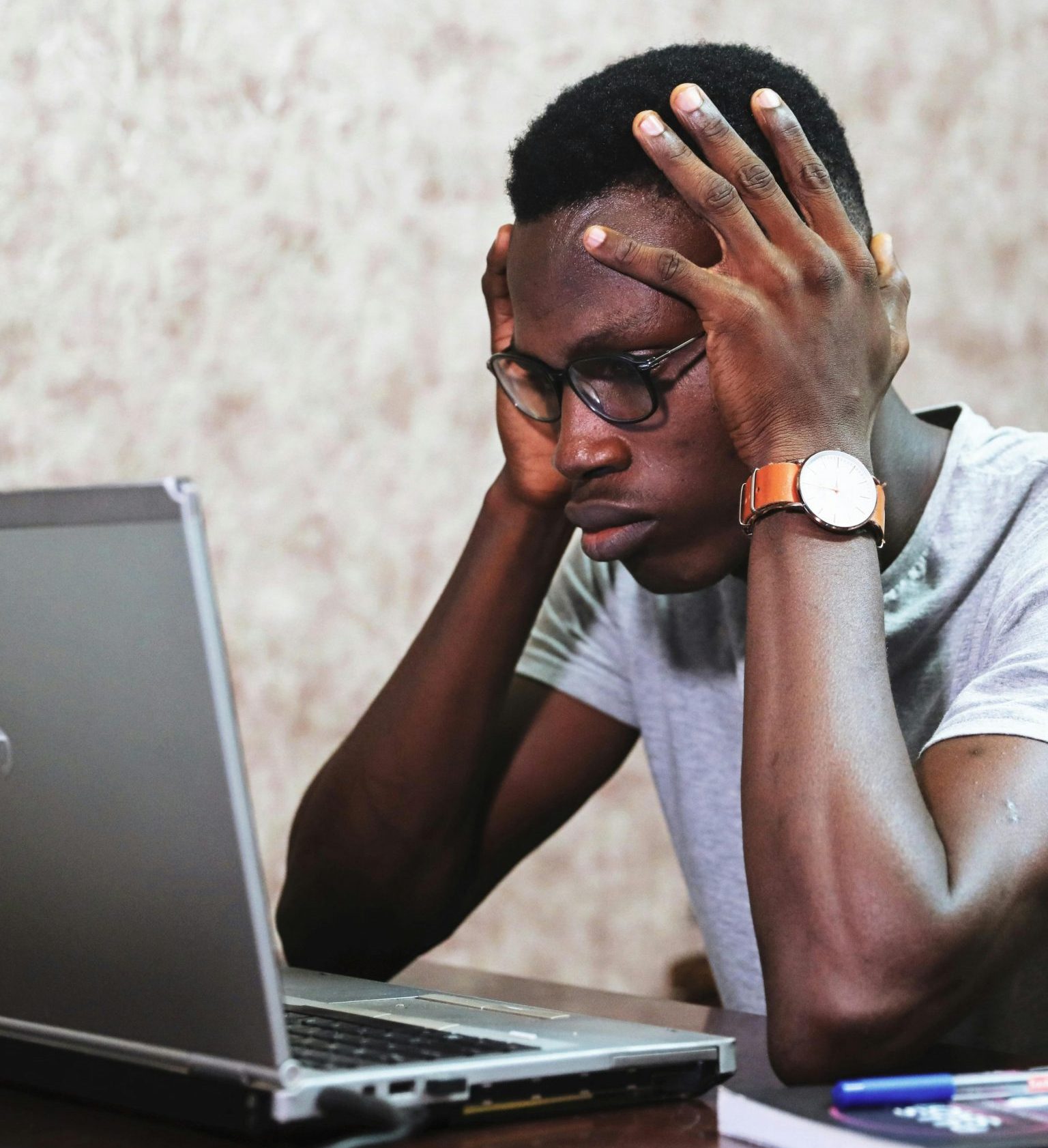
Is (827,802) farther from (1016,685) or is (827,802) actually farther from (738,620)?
(738,620)

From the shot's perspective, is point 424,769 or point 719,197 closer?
point 719,197

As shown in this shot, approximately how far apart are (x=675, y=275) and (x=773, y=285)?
0.22 ft

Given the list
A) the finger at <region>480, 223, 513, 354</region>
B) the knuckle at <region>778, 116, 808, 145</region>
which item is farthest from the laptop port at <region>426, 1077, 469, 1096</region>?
the finger at <region>480, 223, 513, 354</region>

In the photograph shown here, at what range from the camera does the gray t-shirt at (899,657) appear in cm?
102

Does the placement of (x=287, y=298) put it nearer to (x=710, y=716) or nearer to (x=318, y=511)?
(x=318, y=511)

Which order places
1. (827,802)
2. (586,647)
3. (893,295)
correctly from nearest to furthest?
(827,802)
(893,295)
(586,647)

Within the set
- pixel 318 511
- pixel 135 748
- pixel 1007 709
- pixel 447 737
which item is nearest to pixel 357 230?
pixel 318 511

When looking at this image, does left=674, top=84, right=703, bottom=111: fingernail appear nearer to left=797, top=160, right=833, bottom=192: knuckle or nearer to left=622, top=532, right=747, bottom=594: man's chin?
left=797, top=160, right=833, bottom=192: knuckle

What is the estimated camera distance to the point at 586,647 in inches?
55.6

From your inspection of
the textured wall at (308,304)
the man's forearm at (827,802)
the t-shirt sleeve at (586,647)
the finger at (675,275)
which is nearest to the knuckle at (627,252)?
the finger at (675,275)

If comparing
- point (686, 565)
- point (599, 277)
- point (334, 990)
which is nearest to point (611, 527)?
point (686, 565)

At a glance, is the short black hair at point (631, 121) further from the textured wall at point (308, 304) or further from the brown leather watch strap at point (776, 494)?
the textured wall at point (308, 304)

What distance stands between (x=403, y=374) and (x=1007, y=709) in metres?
1.06

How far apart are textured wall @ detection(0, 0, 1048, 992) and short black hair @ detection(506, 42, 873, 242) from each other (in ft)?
2.01
